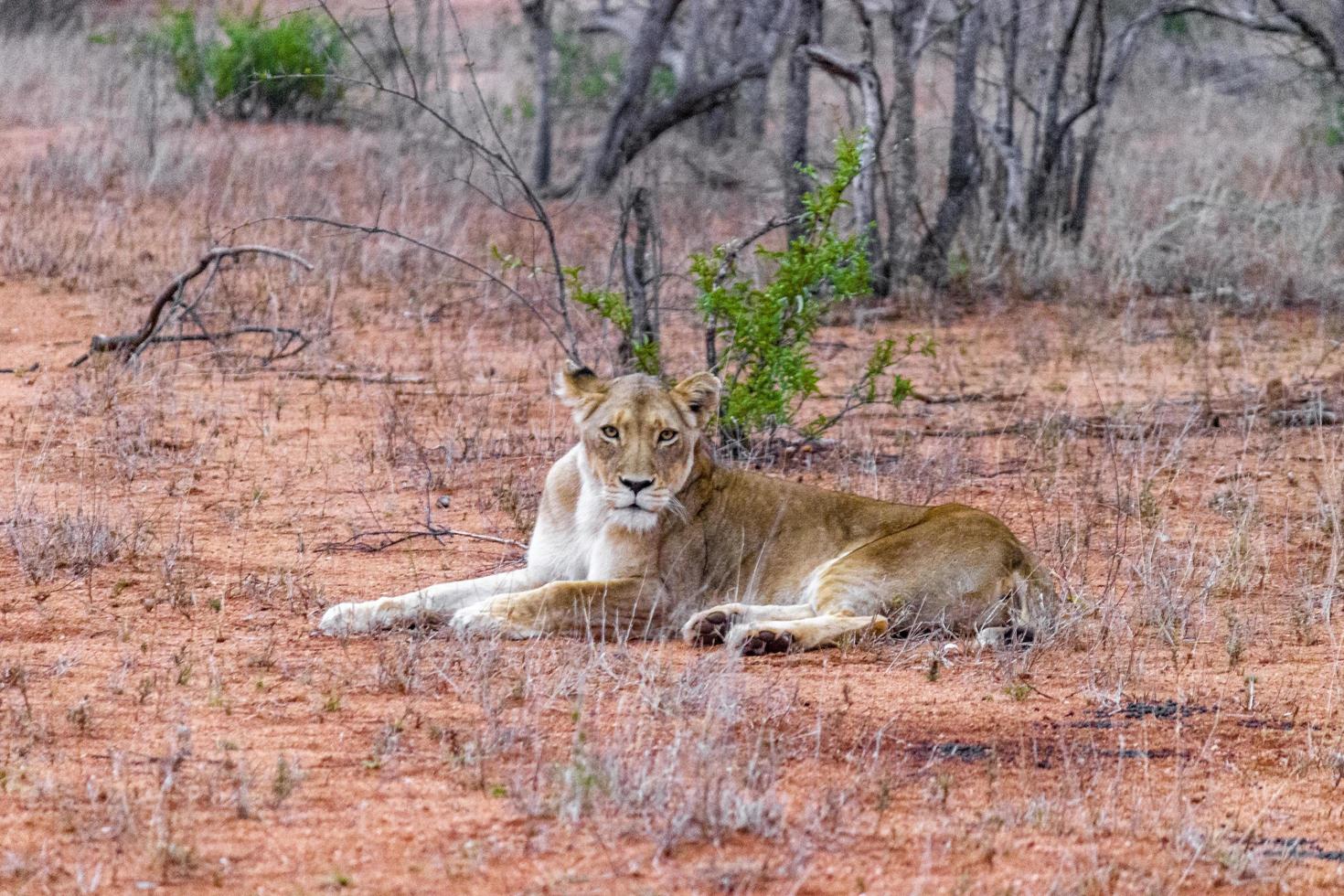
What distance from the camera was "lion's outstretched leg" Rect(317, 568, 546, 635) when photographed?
Answer: 5.51 m

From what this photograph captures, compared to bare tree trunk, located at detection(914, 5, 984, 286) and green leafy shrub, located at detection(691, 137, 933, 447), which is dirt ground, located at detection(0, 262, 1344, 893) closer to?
green leafy shrub, located at detection(691, 137, 933, 447)

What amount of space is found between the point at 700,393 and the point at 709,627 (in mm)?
808

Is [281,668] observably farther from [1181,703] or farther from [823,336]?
[823,336]

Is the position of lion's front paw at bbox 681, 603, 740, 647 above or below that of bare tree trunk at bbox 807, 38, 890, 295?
below

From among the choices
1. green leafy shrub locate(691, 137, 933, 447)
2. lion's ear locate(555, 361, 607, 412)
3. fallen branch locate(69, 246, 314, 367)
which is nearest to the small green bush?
green leafy shrub locate(691, 137, 933, 447)

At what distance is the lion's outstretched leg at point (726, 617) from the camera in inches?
220

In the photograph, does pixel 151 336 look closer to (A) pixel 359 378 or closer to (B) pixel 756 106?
(A) pixel 359 378

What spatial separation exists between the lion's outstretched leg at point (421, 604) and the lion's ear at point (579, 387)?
1.96 feet

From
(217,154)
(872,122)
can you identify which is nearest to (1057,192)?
(872,122)

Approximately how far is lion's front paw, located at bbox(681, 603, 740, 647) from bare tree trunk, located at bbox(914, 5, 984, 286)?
7619 mm

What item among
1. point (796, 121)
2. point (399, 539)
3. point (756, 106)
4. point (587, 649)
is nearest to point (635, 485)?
point (587, 649)

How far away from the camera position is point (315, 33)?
18.2 metres

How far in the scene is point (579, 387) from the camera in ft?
19.5

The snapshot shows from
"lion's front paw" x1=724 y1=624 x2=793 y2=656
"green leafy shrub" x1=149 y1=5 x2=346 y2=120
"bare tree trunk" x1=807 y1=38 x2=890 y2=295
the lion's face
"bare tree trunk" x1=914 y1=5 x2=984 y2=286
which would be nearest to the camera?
"lion's front paw" x1=724 y1=624 x2=793 y2=656
